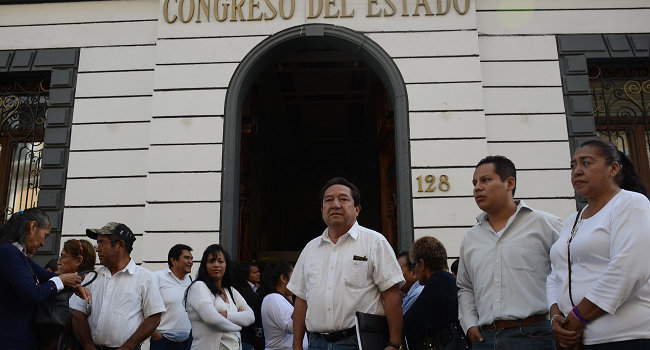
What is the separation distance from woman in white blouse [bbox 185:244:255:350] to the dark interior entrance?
472cm

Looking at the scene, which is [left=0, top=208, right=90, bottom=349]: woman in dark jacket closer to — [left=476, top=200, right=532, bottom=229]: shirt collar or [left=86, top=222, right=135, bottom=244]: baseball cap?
[left=86, top=222, right=135, bottom=244]: baseball cap

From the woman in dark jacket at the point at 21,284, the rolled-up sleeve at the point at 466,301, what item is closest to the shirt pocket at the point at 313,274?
the rolled-up sleeve at the point at 466,301

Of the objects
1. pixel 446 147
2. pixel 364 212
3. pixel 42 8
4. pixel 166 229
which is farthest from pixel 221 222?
pixel 364 212

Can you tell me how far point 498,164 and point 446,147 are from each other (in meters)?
4.91

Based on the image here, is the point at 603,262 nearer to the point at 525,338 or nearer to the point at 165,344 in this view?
the point at 525,338

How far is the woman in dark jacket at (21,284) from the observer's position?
174 inches

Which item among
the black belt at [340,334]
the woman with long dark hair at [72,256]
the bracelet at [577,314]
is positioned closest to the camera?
the bracelet at [577,314]

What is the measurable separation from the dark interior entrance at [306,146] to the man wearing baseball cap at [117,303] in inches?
205

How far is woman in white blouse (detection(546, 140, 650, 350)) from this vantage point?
127 inches

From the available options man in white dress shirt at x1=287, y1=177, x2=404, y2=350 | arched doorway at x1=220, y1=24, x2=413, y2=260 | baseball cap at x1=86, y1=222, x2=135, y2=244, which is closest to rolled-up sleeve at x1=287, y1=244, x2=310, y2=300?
man in white dress shirt at x1=287, y1=177, x2=404, y2=350

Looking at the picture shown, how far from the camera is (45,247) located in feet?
30.5

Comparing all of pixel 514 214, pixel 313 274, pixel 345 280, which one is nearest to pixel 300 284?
pixel 313 274

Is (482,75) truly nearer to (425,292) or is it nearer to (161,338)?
(425,292)

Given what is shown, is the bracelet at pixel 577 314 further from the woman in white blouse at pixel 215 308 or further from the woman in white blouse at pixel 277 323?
the woman in white blouse at pixel 277 323
